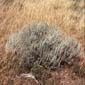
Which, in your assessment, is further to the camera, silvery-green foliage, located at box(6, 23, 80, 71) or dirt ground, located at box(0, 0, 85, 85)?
silvery-green foliage, located at box(6, 23, 80, 71)

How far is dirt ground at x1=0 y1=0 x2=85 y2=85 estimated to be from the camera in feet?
13.1

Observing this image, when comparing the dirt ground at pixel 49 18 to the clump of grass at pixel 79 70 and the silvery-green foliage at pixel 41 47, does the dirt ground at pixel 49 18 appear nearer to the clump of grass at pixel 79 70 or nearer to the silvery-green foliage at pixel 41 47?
the clump of grass at pixel 79 70

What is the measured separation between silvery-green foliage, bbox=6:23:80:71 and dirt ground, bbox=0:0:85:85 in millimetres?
180

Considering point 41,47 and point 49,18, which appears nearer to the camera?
point 41,47

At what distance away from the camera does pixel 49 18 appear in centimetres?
553

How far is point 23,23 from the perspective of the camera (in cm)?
526

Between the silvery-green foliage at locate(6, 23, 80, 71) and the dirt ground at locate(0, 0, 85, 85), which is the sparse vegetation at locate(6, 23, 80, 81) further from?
the dirt ground at locate(0, 0, 85, 85)

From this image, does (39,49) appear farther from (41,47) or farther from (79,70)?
(79,70)

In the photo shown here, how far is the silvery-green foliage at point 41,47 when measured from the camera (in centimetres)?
410

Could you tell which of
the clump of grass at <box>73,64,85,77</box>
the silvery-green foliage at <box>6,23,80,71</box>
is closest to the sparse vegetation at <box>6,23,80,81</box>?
Result: the silvery-green foliage at <box>6,23,80,71</box>

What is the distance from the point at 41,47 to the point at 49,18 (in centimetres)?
146

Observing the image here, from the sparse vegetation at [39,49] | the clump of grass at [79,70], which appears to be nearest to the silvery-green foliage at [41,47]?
the sparse vegetation at [39,49]

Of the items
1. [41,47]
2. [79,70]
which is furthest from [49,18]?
[79,70]

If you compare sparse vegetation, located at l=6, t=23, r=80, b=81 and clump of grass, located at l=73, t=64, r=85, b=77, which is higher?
sparse vegetation, located at l=6, t=23, r=80, b=81
